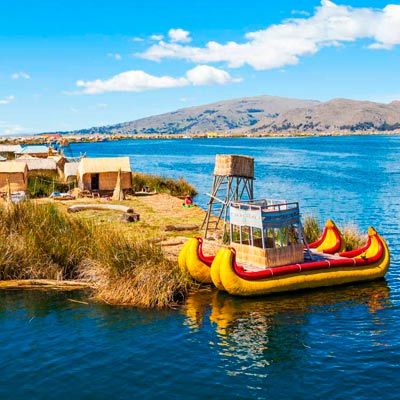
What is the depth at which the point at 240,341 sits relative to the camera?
1490cm

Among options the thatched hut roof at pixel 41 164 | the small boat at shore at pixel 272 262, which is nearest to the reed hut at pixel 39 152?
the thatched hut roof at pixel 41 164

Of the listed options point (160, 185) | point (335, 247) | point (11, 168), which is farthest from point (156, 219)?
point (160, 185)

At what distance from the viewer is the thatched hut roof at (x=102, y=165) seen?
129 feet

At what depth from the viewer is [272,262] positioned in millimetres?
19422

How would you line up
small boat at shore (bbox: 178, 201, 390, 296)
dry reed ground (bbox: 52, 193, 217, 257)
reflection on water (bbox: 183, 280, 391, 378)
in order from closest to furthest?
1. reflection on water (bbox: 183, 280, 391, 378)
2. small boat at shore (bbox: 178, 201, 390, 296)
3. dry reed ground (bbox: 52, 193, 217, 257)

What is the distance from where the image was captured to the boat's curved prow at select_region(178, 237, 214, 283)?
19.2 m

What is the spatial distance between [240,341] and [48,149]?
2103 inches

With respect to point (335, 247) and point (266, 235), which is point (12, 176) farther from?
point (335, 247)

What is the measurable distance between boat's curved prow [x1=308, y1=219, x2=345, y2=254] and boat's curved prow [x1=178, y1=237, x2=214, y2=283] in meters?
5.83

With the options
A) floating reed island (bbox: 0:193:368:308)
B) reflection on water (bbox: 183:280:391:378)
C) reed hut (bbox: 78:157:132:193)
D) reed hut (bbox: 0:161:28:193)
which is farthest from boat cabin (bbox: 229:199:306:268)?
reed hut (bbox: 0:161:28:193)

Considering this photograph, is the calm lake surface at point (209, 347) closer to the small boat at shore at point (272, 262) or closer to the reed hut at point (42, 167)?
the small boat at shore at point (272, 262)

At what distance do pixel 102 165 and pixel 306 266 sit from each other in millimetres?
23660

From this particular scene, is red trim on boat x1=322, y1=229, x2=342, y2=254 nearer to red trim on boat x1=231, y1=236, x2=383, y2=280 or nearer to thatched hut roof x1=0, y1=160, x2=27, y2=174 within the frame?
red trim on boat x1=231, y1=236, x2=383, y2=280

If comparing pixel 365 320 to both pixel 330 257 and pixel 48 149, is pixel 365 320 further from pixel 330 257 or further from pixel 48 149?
pixel 48 149
